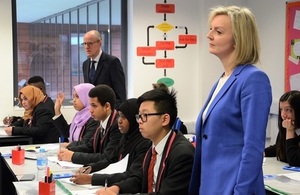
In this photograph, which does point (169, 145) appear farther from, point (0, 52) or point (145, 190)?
point (0, 52)

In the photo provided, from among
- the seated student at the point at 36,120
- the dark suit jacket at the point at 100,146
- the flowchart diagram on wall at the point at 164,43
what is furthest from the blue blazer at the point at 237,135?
the flowchart diagram on wall at the point at 164,43

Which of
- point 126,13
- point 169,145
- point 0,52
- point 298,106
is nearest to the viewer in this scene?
point 169,145

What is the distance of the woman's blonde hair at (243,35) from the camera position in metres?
1.64

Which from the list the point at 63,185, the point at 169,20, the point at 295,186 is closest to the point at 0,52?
→ the point at 169,20

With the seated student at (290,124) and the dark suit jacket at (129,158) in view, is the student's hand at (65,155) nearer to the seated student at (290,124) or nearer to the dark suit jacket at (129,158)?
the dark suit jacket at (129,158)

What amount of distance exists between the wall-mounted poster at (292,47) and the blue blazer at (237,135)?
3.42 m

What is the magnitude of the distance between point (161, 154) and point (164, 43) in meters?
3.51

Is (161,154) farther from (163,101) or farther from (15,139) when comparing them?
(15,139)

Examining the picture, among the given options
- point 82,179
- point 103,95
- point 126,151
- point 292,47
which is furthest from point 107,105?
point 292,47

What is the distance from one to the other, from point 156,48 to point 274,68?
152 centimetres

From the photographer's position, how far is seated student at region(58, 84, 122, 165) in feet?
9.83

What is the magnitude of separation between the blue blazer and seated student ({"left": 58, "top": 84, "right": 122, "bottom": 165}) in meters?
1.34

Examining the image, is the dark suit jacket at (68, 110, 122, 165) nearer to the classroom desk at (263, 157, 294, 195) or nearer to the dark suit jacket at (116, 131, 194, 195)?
the dark suit jacket at (116, 131, 194, 195)

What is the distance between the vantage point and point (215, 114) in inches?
65.2
